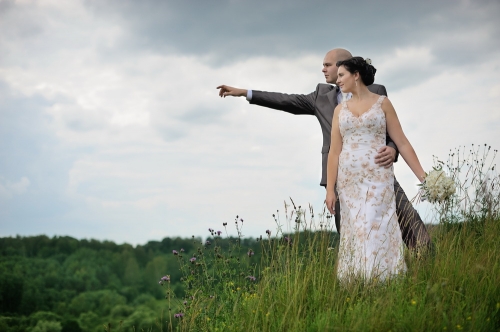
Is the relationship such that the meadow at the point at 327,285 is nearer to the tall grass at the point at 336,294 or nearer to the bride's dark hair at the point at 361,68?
the tall grass at the point at 336,294

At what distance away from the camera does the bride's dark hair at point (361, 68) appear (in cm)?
Result: 513

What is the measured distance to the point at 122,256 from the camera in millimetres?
70375

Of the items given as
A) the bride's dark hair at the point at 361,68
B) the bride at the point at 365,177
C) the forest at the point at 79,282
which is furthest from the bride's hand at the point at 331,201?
the forest at the point at 79,282

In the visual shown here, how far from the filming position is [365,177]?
199 inches

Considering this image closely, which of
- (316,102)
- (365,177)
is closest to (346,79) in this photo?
(365,177)

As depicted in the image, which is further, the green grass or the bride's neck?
the bride's neck

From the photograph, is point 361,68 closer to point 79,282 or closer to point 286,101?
point 286,101

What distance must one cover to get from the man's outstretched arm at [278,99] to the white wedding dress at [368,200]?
1309mm

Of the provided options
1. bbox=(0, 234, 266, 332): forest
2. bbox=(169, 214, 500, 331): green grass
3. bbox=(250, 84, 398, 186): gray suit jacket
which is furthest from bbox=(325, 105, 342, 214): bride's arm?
bbox=(0, 234, 266, 332): forest

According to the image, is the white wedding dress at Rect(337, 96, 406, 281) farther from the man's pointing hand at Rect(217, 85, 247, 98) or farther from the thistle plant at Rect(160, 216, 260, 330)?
the man's pointing hand at Rect(217, 85, 247, 98)

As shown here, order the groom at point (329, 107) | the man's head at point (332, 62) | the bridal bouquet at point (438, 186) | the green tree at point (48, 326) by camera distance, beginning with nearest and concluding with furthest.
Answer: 1. the bridal bouquet at point (438, 186)
2. the groom at point (329, 107)
3. the man's head at point (332, 62)
4. the green tree at point (48, 326)

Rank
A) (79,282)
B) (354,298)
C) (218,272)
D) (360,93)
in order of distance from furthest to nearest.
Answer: (79,282)
(218,272)
(360,93)
(354,298)

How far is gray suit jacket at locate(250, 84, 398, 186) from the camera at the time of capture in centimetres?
594

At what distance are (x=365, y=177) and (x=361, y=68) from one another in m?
1.05
